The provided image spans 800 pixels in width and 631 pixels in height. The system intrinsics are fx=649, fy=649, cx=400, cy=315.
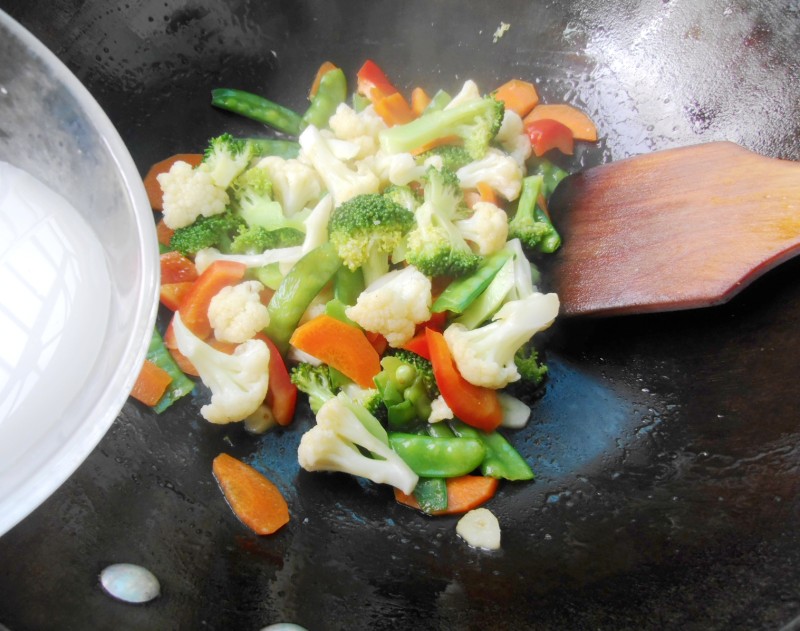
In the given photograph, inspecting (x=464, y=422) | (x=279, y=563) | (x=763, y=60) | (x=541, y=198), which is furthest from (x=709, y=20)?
(x=279, y=563)

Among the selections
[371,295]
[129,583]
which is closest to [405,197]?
[371,295]

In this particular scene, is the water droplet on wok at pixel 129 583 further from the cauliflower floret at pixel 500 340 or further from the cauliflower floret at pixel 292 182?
the cauliflower floret at pixel 292 182

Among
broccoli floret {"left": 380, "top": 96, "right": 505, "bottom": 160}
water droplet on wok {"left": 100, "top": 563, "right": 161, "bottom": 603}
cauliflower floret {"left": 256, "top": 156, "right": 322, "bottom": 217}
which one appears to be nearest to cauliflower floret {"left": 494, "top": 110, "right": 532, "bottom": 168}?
broccoli floret {"left": 380, "top": 96, "right": 505, "bottom": 160}

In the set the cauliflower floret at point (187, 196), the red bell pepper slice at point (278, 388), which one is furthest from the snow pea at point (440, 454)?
the cauliflower floret at point (187, 196)

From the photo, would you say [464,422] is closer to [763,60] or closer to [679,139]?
[679,139]

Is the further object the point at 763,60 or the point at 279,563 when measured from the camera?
the point at 763,60

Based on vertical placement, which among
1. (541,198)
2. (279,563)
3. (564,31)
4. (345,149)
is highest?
(564,31)

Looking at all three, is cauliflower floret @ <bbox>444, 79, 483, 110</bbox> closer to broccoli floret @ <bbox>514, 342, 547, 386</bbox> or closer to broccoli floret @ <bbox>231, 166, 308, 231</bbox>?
broccoli floret @ <bbox>231, 166, 308, 231</bbox>
